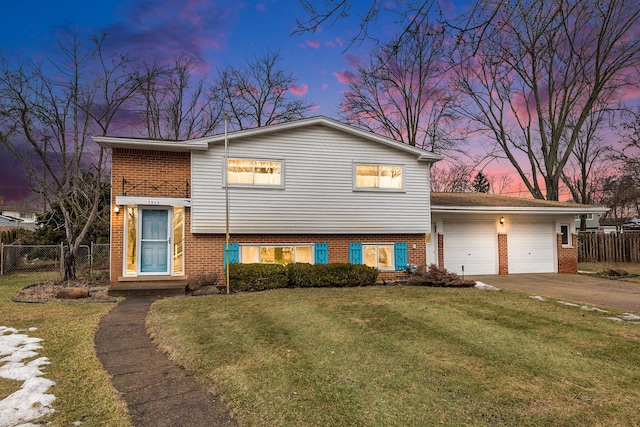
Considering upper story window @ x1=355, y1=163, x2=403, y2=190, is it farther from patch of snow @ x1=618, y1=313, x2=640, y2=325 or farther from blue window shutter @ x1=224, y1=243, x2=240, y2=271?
patch of snow @ x1=618, y1=313, x2=640, y2=325

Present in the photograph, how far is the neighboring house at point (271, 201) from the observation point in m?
11.6

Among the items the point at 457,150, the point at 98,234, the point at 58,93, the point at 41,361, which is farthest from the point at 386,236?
the point at 98,234

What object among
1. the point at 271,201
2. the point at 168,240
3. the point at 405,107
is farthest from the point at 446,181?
the point at 168,240

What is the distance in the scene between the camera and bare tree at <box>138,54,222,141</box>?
2416cm

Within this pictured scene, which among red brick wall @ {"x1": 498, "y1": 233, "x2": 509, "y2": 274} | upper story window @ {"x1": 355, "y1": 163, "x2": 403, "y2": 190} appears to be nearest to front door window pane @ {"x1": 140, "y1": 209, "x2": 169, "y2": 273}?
upper story window @ {"x1": 355, "y1": 163, "x2": 403, "y2": 190}

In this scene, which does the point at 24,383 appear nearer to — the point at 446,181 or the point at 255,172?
the point at 255,172

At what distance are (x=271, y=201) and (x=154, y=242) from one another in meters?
3.92

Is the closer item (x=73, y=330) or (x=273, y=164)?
(x=73, y=330)

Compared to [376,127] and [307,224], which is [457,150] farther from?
[307,224]

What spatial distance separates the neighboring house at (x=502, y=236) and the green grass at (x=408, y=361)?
721cm

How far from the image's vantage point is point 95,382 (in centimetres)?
421

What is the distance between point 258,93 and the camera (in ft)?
89.1

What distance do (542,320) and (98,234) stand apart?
22.6m

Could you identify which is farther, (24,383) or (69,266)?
(69,266)
